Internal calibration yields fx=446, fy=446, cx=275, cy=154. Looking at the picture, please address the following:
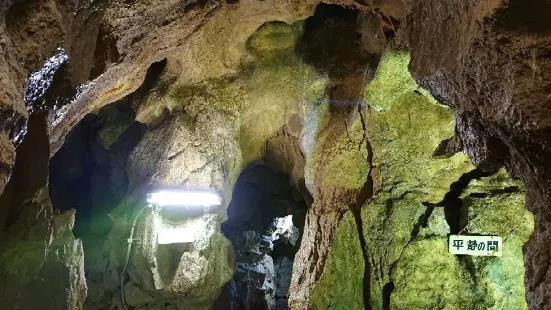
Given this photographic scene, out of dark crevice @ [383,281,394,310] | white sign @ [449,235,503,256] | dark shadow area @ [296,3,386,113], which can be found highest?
dark shadow area @ [296,3,386,113]

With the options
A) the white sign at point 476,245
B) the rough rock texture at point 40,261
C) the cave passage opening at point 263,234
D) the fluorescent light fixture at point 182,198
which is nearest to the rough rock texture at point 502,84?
the white sign at point 476,245

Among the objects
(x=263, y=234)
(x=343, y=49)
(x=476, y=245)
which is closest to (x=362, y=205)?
(x=476, y=245)

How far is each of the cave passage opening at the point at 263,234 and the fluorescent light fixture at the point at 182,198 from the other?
17.0 ft

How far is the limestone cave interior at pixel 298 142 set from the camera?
2936mm

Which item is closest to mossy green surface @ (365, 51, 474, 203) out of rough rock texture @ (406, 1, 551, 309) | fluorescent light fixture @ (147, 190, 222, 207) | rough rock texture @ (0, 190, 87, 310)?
rough rock texture @ (406, 1, 551, 309)

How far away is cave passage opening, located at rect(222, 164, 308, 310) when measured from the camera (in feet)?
41.4

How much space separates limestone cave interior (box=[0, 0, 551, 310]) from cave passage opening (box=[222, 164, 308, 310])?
4.35 feet

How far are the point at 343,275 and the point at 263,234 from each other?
808 centimetres

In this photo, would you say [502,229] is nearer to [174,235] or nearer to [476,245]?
[476,245]

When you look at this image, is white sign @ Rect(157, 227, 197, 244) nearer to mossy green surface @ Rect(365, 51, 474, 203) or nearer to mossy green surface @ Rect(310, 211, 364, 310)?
mossy green surface @ Rect(310, 211, 364, 310)

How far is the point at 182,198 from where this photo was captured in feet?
23.9

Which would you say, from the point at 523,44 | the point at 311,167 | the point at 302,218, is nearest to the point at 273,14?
the point at 311,167

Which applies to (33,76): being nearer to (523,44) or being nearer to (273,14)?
(523,44)

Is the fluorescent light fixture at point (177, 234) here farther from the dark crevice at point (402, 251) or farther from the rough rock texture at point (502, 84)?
the rough rock texture at point (502, 84)
